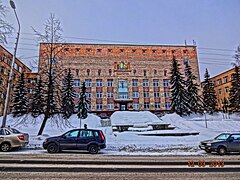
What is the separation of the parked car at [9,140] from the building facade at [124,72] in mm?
36761

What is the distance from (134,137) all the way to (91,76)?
35.8 m

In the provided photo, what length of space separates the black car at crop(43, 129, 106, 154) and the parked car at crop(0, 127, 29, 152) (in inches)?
69.5

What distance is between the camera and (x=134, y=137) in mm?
19469

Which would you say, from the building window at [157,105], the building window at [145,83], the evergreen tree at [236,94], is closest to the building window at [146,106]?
the building window at [157,105]

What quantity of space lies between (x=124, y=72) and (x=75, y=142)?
4264 centimetres

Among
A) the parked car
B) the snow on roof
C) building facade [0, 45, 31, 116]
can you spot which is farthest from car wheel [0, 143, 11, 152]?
the snow on roof

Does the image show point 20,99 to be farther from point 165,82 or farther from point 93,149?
point 165,82

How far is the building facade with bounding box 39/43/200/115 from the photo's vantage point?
51.8 m

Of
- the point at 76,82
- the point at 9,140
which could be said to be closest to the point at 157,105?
the point at 76,82

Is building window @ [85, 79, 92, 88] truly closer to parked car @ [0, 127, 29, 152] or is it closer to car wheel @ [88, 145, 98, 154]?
parked car @ [0, 127, 29, 152]

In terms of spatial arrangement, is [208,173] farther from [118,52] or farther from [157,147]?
[118,52]

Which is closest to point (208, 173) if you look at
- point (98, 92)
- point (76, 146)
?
point (76, 146)

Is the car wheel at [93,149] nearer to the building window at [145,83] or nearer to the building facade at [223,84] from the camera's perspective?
the building window at [145,83]

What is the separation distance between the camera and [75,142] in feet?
41.5
